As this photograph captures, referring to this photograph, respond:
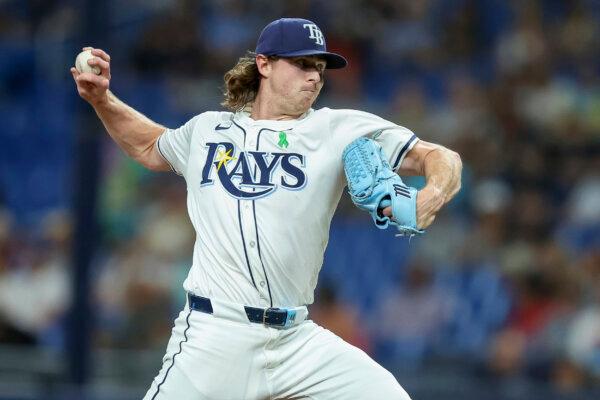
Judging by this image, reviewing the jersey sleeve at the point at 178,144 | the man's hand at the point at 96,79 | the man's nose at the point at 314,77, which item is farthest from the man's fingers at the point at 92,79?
the man's nose at the point at 314,77

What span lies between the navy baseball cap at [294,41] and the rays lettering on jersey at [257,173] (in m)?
0.40

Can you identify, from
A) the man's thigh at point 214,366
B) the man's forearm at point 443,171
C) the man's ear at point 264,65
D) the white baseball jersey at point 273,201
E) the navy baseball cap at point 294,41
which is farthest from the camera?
the man's ear at point 264,65

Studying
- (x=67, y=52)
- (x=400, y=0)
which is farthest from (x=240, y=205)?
(x=400, y=0)

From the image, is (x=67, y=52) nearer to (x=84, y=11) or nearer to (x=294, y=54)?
(x=84, y=11)

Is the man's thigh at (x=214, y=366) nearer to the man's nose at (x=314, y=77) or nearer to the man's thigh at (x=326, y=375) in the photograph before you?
the man's thigh at (x=326, y=375)

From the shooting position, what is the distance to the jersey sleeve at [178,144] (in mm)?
4547

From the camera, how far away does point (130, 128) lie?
15.6 ft

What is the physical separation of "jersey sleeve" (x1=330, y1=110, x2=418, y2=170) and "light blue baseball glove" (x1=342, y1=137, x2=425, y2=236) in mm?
115

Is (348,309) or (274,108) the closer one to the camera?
(274,108)

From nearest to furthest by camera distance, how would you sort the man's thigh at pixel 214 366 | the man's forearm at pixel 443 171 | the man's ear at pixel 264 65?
the man's forearm at pixel 443 171 < the man's thigh at pixel 214 366 < the man's ear at pixel 264 65

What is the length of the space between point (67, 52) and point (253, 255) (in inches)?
190

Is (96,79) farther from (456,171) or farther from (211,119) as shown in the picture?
(456,171)

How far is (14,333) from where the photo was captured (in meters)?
8.12

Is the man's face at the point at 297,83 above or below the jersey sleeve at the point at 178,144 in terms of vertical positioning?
above
